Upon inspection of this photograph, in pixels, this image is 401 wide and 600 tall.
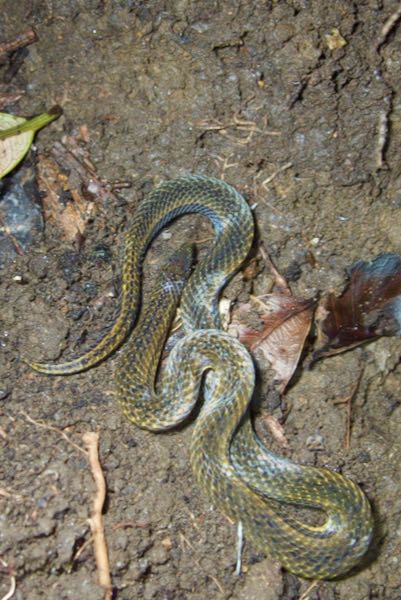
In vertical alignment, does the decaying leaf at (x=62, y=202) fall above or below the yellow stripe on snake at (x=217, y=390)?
above

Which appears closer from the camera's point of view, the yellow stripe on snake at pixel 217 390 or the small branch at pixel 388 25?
the yellow stripe on snake at pixel 217 390

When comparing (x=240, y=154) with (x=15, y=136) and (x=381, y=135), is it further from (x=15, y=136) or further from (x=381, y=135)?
(x=15, y=136)

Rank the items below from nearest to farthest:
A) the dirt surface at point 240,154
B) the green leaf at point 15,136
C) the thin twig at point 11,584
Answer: the thin twig at point 11,584 → the dirt surface at point 240,154 → the green leaf at point 15,136

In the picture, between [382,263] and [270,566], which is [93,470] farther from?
[382,263]

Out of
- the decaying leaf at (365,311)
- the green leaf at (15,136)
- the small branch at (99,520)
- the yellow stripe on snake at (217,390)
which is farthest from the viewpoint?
the green leaf at (15,136)

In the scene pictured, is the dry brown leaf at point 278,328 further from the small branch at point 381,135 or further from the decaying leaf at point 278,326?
the small branch at point 381,135

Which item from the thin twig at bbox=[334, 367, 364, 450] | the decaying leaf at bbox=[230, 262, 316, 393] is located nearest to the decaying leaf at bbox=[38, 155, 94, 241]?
the decaying leaf at bbox=[230, 262, 316, 393]

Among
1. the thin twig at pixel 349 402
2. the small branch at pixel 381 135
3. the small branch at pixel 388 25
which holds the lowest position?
the thin twig at pixel 349 402

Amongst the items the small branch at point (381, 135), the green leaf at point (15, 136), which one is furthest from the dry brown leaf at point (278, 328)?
the green leaf at point (15, 136)

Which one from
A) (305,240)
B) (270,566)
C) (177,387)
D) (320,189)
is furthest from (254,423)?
(320,189)
